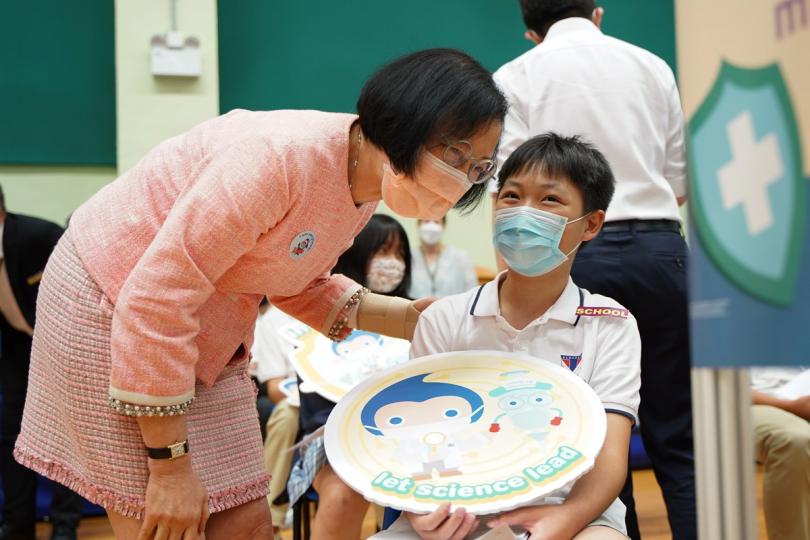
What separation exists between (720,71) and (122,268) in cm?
108

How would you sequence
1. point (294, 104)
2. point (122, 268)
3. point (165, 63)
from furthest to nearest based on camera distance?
point (294, 104)
point (165, 63)
point (122, 268)

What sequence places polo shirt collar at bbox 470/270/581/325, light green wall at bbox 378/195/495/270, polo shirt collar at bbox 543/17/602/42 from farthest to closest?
light green wall at bbox 378/195/495/270, polo shirt collar at bbox 543/17/602/42, polo shirt collar at bbox 470/270/581/325

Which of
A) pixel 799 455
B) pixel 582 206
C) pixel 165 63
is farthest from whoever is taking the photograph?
pixel 165 63

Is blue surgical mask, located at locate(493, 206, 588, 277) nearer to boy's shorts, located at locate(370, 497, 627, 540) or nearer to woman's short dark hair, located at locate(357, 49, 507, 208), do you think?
woman's short dark hair, located at locate(357, 49, 507, 208)

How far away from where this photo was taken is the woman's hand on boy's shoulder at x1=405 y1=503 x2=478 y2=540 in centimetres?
146

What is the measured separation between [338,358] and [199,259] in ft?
4.53

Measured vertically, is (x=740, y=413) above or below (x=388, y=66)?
below

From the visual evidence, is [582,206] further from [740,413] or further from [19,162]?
[19,162]

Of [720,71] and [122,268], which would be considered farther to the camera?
[122,268]

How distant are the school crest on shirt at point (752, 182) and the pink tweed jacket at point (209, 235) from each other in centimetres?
78

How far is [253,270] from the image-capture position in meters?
1.63

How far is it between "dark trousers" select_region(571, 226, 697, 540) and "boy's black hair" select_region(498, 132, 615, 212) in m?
0.25

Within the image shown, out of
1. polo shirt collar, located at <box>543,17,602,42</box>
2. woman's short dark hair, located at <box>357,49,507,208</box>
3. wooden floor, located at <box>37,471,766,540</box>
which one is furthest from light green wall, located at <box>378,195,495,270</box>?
woman's short dark hair, located at <box>357,49,507,208</box>

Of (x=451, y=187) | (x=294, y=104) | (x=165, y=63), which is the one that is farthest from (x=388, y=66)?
(x=294, y=104)
